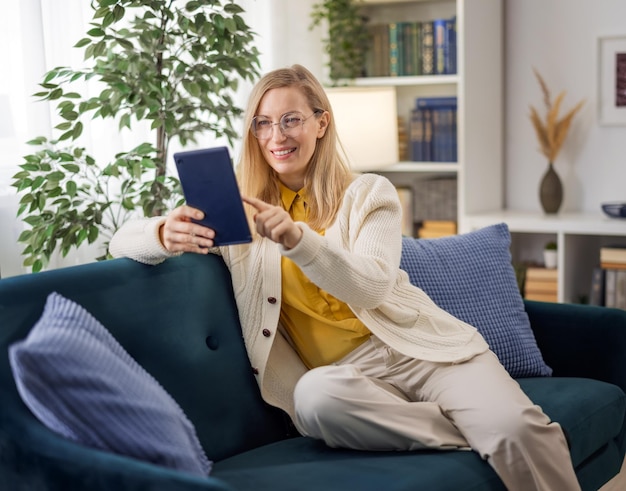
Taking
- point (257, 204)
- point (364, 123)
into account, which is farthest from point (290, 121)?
point (364, 123)

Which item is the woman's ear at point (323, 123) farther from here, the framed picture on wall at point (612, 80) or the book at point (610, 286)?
the framed picture on wall at point (612, 80)

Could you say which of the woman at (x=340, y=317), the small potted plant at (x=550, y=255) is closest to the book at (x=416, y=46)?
the small potted plant at (x=550, y=255)

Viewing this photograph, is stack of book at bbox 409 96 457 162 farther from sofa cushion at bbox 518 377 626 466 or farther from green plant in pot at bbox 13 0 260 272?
sofa cushion at bbox 518 377 626 466

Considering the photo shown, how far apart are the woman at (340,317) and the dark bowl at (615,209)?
173 centimetres

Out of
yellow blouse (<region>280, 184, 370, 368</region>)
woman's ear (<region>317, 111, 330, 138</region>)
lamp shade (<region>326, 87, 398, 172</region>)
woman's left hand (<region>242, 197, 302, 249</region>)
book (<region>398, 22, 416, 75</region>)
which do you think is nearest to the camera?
woman's left hand (<region>242, 197, 302, 249</region>)

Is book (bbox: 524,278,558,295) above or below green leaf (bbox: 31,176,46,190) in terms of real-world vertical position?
below

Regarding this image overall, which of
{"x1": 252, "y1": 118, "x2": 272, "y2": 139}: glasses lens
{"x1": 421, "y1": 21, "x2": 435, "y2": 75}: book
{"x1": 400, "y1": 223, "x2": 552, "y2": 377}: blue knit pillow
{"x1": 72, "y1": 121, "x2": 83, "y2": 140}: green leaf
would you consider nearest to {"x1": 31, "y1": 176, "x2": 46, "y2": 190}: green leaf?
{"x1": 72, "y1": 121, "x2": 83, "y2": 140}: green leaf

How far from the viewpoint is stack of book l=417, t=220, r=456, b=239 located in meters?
4.11

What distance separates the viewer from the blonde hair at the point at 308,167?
2.20 metres

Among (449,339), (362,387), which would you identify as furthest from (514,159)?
(362,387)

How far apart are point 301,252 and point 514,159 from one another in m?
2.60

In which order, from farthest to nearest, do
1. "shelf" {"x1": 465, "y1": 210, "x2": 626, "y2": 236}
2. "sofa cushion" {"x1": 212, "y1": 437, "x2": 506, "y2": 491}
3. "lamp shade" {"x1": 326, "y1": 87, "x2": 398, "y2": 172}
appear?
"shelf" {"x1": 465, "y1": 210, "x2": 626, "y2": 236}, "lamp shade" {"x1": 326, "y1": 87, "x2": 398, "y2": 172}, "sofa cushion" {"x1": 212, "y1": 437, "x2": 506, "y2": 491}

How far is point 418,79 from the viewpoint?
407 cm

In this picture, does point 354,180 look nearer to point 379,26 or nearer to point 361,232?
point 361,232
